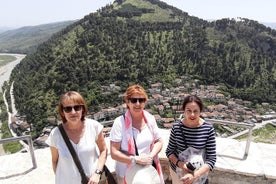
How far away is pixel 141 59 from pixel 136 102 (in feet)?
229

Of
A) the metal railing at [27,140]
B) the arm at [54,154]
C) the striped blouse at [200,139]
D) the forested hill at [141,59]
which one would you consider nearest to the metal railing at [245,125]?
the striped blouse at [200,139]

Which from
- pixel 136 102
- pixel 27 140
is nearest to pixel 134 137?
pixel 136 102

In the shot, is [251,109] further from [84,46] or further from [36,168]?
[36,168]

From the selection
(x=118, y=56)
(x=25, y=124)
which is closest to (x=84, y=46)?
(x=118, y=56)

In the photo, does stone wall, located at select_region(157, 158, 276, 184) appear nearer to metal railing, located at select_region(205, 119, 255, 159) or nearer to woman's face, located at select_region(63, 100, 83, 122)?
metal railing, located at select_region(205, 119, 255, 159)

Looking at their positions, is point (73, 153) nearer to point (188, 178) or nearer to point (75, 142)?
point (75, 142)

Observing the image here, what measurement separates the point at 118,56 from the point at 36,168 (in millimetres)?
69349

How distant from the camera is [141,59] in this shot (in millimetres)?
71500

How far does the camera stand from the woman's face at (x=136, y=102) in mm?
2271

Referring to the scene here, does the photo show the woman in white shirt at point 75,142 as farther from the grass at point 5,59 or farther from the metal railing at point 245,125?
the grass at point 5,59

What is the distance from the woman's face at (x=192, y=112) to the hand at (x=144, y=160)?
0.46 metres

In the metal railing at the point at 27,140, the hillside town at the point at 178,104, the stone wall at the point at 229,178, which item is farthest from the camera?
the hillside town at the point at 178,104

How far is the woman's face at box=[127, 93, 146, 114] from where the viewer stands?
227 cm

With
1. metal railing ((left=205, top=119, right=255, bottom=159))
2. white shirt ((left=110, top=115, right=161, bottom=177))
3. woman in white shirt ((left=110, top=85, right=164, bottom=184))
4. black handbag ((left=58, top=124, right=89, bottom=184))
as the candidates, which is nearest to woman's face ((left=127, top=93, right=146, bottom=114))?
woman in white shirt ((left=110, top=85, right=164, bottom=184))
